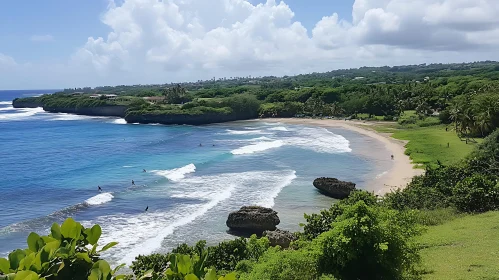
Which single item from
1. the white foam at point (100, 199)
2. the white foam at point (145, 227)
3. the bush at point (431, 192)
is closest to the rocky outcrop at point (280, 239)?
the bush at point (431, 192)

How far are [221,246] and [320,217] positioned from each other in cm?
490

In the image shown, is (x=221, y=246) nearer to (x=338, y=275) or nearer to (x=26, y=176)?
(x=338, y=275)

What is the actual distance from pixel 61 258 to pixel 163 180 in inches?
1518

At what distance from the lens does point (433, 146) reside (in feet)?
168

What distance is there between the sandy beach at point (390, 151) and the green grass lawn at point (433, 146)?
120cm

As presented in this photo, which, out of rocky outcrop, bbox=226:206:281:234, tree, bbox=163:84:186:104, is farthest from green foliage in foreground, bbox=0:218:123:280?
tree, bbox=163:84:186:104

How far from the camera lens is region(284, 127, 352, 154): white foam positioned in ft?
188

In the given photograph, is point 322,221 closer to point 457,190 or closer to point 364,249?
point 364,249

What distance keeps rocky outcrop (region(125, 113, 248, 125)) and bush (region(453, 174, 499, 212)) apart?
83.2 meters

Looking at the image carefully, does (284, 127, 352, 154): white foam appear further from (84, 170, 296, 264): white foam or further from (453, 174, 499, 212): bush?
(453, 174, 499, 212): bush

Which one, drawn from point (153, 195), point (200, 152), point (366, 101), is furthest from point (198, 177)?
point (366, 101)

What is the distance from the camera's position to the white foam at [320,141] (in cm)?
5728

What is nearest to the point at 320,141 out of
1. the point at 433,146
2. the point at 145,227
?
the point at 433,146

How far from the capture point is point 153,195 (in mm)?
36000
